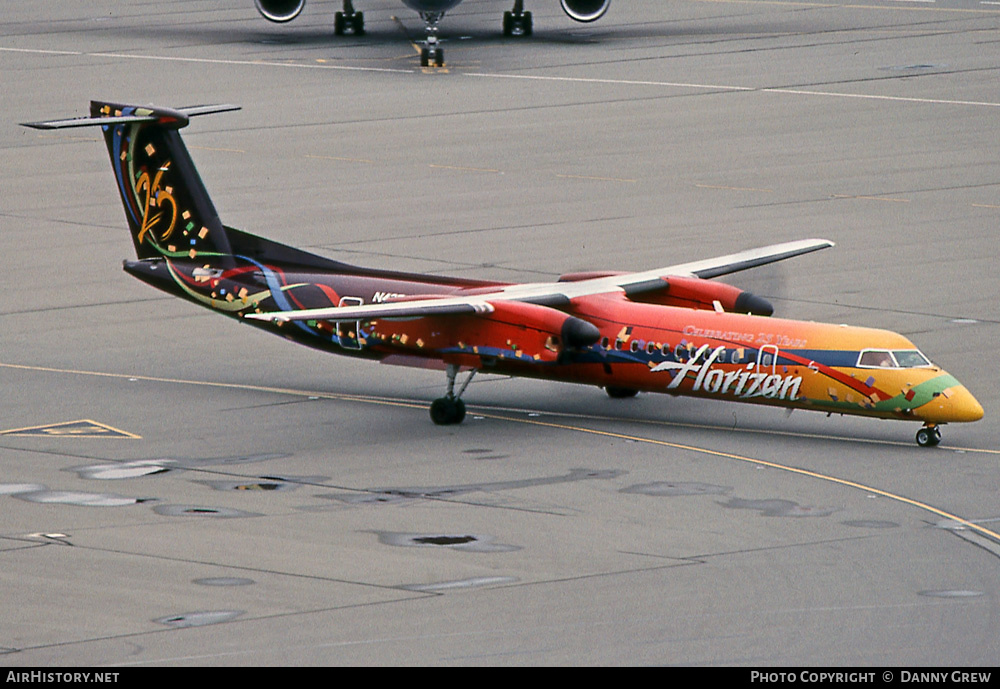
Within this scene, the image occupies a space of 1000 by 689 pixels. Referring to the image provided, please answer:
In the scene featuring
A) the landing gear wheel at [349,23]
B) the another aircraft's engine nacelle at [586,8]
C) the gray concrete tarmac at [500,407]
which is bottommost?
the gray concrete tarmac at [500,407]

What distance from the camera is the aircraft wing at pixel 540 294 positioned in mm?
32625

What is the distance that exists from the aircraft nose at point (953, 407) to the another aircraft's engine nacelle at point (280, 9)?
177 ft

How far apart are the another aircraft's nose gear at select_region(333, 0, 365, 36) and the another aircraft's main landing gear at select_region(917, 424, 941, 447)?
5552cm

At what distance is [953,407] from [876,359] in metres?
1.54

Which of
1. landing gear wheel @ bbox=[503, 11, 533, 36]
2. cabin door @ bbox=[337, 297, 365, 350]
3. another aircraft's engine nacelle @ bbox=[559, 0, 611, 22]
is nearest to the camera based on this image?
cabin door @ bbox=[337, 297, 365, 350]

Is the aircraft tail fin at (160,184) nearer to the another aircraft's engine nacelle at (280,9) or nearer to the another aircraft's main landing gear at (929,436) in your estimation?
the another aircraft's main landing gear at (929,436)

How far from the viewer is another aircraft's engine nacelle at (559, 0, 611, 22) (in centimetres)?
7938

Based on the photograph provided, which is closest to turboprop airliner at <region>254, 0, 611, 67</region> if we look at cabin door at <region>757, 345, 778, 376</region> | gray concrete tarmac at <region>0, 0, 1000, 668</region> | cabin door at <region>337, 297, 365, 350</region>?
gray concrete tarmac at <region>0, 0, 1000, 668</region>

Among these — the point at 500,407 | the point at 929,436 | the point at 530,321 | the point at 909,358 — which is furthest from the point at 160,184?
the point at 929,436

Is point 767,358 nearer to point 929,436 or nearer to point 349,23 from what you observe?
point 929,436

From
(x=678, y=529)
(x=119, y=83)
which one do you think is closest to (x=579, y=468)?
(x=678, y=529)

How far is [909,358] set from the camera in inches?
1246

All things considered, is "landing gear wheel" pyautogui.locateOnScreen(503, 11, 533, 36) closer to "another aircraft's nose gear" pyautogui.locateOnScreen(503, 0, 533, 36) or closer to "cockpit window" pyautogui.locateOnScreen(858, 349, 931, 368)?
"another aircraft's nose gear" pyautogui.locateOnScreen(503, 0, 533, 36)

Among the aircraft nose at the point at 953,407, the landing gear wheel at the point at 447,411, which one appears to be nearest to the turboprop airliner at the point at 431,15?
the landing gear wheel at the point at 447,411
